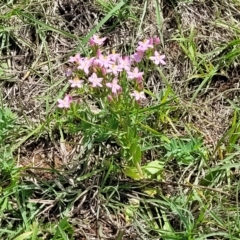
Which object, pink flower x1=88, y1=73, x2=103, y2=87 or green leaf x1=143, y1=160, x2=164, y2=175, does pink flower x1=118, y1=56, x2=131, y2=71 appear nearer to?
pink flower x1=88, y1=73, x2=103, y2=87

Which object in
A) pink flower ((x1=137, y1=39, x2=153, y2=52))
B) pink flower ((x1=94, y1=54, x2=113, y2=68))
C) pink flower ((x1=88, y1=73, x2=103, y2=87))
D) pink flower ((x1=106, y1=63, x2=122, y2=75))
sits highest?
pink flower ((x1=137, y1=39, x2=153, y2=52))

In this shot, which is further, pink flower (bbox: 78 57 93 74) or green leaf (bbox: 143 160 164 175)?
green leaf (bbox: 143 160 164 175)

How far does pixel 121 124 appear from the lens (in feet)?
6.55

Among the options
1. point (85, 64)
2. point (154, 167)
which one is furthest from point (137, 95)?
point (154, 167)

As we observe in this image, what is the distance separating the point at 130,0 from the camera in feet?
8.24

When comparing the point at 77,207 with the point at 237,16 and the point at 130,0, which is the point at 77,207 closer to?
the point at 130,0

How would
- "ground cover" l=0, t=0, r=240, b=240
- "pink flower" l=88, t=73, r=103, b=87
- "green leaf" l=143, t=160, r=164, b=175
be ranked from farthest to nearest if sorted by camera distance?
"green leaf" l=143, t=160, r=164, b=175 < "ground cover" l=0, t=0, r=240, b=240 < "pink flower" l=88, t=73, r=103, b=87

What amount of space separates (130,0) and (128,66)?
0.74m

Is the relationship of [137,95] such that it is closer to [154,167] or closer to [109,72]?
[109,72]

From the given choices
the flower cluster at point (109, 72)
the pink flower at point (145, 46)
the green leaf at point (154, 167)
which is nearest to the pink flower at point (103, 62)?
the flower cluster at point (109, 72)

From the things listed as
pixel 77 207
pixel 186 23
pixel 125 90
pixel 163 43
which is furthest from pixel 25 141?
pixel 186 23

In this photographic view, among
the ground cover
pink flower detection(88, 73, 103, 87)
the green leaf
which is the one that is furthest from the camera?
the green leaf

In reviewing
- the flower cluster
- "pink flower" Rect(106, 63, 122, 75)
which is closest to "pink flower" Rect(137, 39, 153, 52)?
the flower cluster

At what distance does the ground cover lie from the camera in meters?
2.03
